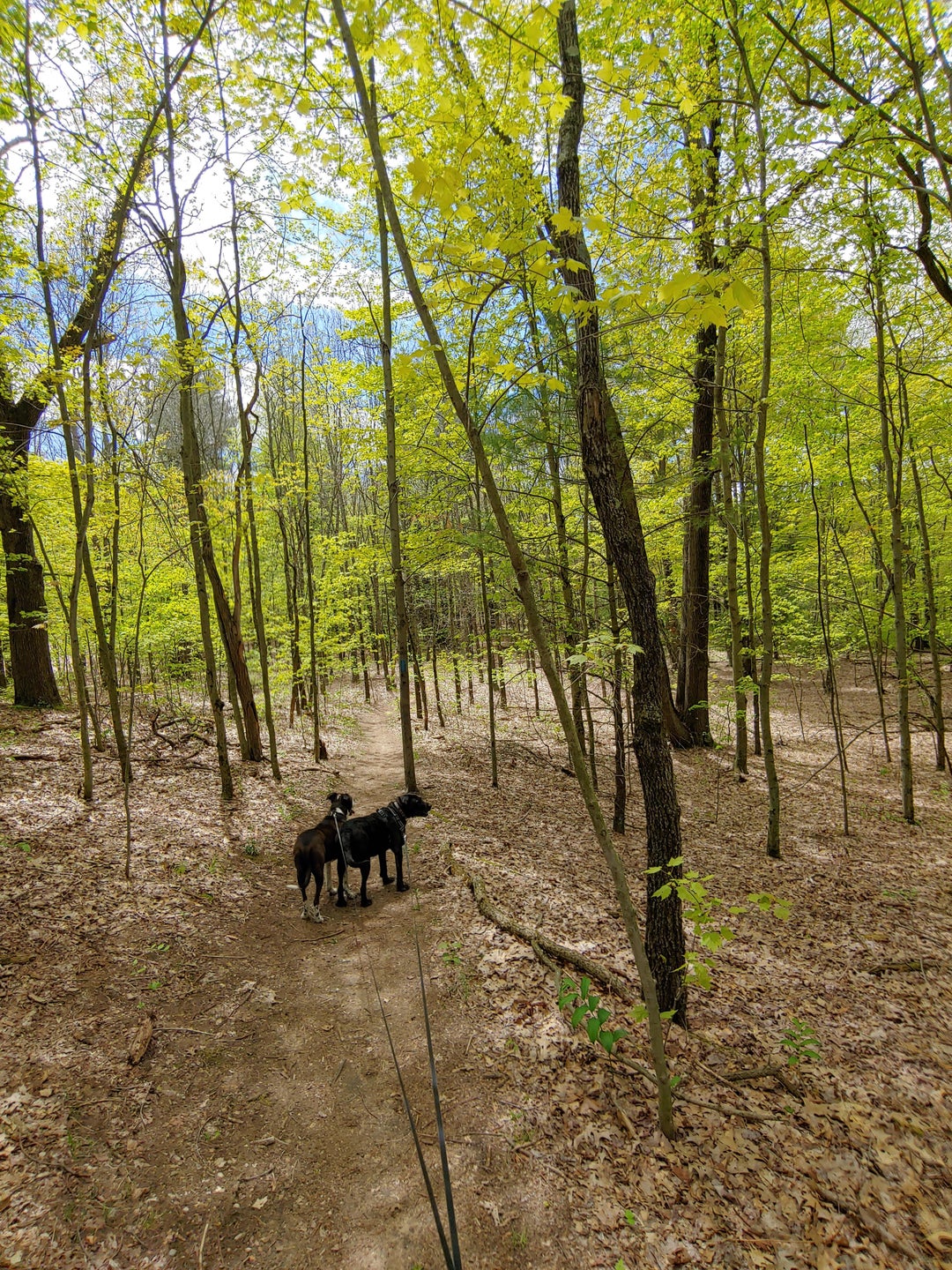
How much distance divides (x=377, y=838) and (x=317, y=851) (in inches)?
27.2

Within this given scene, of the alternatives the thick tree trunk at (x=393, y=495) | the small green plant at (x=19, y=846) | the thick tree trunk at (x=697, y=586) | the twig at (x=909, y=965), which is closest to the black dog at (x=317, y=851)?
the small green plant at (x=19, y=846)

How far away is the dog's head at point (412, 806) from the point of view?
19.7ft

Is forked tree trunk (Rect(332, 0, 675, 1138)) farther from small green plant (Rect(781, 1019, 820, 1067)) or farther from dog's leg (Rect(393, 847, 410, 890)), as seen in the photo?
dog's leg (Rect(393, 847, 410, 890))

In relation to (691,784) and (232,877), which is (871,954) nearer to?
(691,784)

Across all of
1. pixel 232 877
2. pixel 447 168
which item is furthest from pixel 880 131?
pixel 232 877

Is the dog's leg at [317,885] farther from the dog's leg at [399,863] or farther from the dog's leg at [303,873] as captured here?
the dog's leg at [399,863]

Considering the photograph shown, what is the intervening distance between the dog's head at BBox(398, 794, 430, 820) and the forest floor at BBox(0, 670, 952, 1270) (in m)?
0.82

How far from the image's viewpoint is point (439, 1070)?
349cm

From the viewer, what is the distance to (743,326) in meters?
8.19

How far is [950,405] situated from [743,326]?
11.6 ft

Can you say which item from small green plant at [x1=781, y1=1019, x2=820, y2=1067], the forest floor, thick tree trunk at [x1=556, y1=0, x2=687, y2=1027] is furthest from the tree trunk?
small green plant at [x1=781, y1=1019, x2=820, y2=1067]

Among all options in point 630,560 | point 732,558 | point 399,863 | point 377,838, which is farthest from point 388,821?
point 732,558

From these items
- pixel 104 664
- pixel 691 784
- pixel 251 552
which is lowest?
pixel 691 784

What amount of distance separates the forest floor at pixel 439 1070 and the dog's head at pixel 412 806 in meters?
0.82
